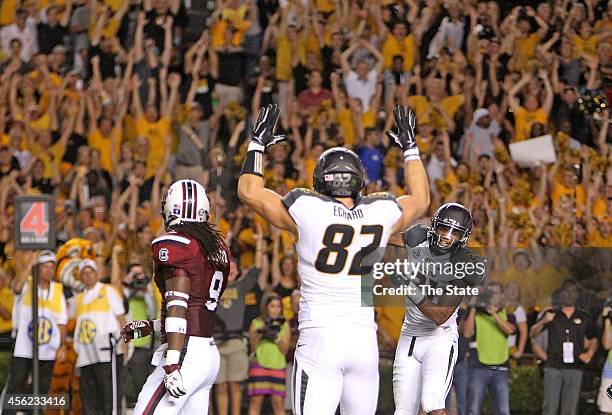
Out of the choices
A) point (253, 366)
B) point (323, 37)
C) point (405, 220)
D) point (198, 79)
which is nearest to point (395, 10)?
point (323, 37)

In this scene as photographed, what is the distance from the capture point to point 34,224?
34.7ft

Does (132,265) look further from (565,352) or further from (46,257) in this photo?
(565,352)

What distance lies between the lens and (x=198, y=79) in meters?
15.0

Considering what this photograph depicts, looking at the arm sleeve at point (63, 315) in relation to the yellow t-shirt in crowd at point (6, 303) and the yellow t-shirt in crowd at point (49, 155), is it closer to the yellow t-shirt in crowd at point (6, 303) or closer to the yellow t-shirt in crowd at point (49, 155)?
the yellow t-shirt in crowd at point (6, 303)

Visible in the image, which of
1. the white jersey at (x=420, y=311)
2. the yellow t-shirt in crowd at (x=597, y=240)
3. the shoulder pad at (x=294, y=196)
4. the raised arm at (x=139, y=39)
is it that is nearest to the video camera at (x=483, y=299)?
the yellow t-shirt in crowd at (x=597, y=240)

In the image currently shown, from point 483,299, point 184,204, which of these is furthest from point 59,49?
point 184,204

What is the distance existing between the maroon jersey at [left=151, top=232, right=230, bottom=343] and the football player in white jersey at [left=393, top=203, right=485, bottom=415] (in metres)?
1.78

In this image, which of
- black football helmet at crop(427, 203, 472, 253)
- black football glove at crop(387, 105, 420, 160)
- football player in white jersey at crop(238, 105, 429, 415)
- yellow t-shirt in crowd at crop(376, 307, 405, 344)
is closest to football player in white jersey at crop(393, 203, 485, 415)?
black football helmet at crop(427, 203, 472, 253)

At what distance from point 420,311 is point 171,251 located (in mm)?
2215

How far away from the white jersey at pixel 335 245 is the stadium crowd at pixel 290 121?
4328 millimetres

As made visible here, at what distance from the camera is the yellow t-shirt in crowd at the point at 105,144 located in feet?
46.9

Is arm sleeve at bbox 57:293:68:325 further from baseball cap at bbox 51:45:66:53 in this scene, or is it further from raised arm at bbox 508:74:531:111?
raised arm at bbox 508:74:531:111

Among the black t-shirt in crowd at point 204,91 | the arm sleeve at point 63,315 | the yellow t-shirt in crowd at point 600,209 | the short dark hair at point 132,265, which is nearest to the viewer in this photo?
the arm sleeve at point 63,315

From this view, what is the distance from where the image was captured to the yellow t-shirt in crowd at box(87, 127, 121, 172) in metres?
14.3
